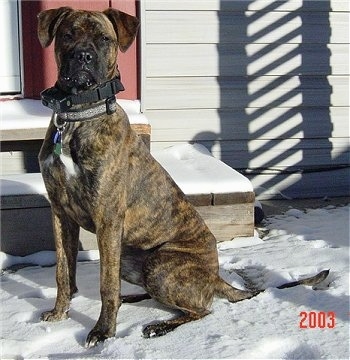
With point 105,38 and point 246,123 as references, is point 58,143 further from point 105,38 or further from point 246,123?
point 246,123

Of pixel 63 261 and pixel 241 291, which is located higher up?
pixel 63 261

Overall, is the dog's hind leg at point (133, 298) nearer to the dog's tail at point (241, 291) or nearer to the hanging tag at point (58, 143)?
the dog's tail at point (241, 291)

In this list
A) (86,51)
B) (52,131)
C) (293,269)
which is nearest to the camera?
(86,51)

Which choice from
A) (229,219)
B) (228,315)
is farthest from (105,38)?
(229,219)

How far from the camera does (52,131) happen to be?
3.65 meters

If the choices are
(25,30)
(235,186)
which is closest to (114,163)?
(235,186)

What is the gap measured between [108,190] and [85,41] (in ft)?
2.35

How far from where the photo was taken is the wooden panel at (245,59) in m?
6.21

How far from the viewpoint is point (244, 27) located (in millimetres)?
6316

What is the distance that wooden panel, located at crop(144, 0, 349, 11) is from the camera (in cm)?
613

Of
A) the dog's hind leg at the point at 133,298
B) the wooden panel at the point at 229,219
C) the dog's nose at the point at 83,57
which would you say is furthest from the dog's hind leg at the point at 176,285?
the wooden panel at the point at 229,219

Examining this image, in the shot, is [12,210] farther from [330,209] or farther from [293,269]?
[330,209]

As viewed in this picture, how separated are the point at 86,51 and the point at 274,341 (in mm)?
1668

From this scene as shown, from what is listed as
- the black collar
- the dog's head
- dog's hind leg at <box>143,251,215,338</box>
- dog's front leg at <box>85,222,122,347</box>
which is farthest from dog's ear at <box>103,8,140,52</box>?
dog's hind leg at <box>143,251,215,338</box>
